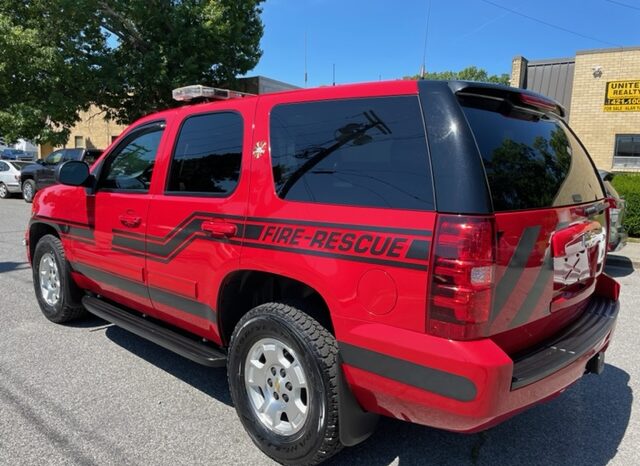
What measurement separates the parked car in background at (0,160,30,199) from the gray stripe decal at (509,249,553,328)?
20.2 meters

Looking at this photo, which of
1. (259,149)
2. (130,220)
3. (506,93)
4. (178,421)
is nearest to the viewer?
(506,93)

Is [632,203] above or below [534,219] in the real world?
below

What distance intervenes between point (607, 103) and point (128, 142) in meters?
14.7

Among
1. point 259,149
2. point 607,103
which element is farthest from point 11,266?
point 607,103

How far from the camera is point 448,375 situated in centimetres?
198

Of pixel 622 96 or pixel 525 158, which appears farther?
pixel 622 96

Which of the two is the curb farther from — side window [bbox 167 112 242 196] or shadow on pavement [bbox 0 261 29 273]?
shadow on pavement [bbox 0 261 29 273]

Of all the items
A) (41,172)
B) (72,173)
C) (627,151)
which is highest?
(627,151)

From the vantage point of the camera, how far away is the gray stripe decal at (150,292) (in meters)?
3.09

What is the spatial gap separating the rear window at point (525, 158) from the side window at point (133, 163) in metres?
2.31

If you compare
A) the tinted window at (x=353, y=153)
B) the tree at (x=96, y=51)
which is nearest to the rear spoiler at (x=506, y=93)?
the tinted window at (x=353, y=153)

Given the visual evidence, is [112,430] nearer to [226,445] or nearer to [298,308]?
[226,445]

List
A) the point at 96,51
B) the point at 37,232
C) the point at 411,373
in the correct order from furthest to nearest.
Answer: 1. the point at 96,51
2. the point at 37,232
3. the point at 411,373

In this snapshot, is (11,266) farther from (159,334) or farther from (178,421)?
(178,421)
